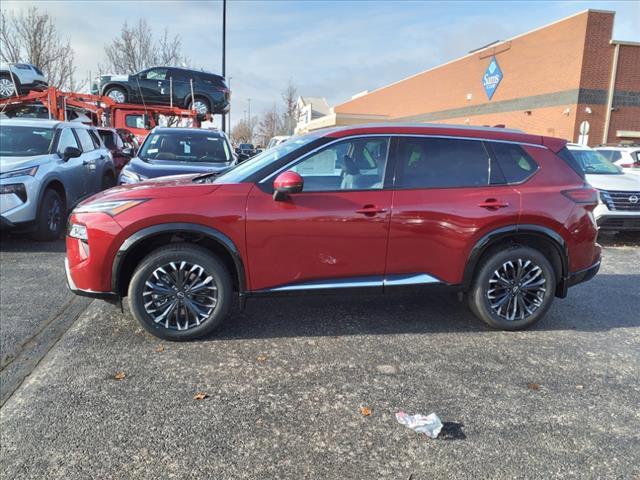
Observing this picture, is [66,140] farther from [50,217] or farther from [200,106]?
[200,106]

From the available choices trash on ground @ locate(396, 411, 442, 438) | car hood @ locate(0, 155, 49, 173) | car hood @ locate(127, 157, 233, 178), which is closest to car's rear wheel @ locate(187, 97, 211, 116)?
car hood @ locate(127, 157, 233, 178)

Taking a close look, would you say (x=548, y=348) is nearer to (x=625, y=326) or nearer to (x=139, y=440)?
(x=625, y=326)

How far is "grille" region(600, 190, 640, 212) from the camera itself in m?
8.38

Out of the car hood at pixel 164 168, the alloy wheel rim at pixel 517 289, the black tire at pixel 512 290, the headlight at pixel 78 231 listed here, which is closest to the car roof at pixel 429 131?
the black tire at pixel 512 290

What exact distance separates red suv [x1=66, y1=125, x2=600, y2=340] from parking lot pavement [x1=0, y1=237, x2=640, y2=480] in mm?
436

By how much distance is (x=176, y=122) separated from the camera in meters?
19.4

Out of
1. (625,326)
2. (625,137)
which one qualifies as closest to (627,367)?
(625,326)

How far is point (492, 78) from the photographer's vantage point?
3130cm

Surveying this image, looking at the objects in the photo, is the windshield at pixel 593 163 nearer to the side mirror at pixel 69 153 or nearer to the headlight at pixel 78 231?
the headlight at pixel 78 231

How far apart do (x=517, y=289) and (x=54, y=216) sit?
266 inches

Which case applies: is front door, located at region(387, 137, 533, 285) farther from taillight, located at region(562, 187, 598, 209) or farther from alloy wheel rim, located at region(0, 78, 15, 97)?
alloy wheel rim, located at region(0, 78, 15, 97)

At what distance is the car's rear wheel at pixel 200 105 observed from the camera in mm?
16016

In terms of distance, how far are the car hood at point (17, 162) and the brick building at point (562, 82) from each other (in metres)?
21.1

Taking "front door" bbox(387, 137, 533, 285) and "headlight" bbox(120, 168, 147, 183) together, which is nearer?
"front door" bbox(387, 137, 533, 285)
